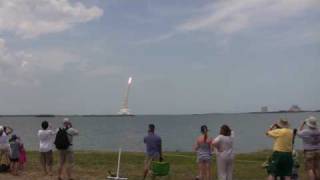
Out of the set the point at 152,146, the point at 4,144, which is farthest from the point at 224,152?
the point at 4,144

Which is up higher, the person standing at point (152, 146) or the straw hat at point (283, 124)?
the straw hat at point (283, 124)

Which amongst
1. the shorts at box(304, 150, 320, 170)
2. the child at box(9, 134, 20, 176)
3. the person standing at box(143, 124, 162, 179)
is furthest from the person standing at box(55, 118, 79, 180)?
the shorts at box(304, 150, 320, 170)

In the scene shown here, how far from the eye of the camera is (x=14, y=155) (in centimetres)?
1870

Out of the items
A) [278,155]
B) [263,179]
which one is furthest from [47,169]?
[278,155]

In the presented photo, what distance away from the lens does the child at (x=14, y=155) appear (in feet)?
61.3

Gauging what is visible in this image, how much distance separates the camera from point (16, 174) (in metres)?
18.5

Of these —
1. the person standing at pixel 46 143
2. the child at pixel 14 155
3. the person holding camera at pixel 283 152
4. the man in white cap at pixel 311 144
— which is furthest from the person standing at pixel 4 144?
the man in white cap at pixel 311 144

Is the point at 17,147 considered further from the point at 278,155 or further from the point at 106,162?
the point at 278,155

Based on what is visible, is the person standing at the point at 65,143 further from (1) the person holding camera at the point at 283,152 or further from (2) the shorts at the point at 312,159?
(2) the shorts at the point at 312,159

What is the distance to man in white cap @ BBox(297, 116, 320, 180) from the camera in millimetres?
14328

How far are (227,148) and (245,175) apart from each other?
216 inches

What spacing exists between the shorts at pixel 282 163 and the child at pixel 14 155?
9231mm

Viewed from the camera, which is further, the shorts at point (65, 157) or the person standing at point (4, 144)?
the person standing at point (4, 144)

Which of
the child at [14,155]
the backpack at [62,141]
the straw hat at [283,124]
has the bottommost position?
the child at [14,155]
